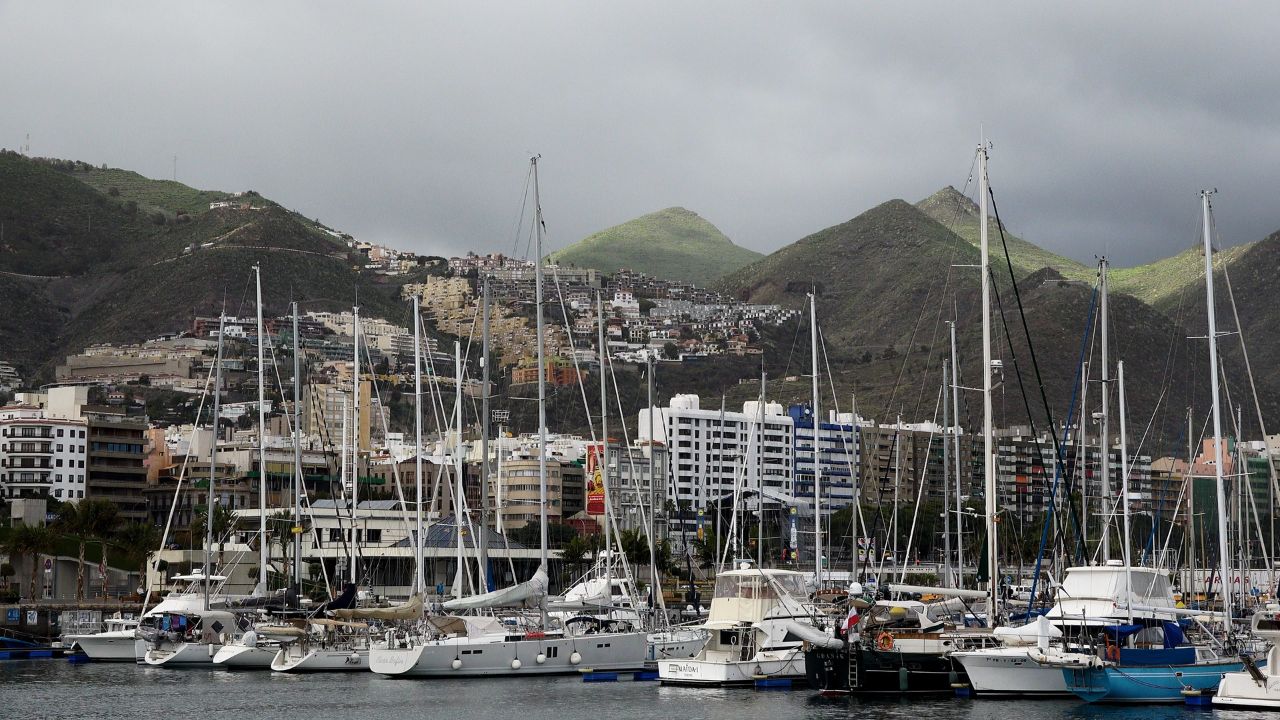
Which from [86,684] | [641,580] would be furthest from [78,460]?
[86,684]

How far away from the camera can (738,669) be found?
51.6 m

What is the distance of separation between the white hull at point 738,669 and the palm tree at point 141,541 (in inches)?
2750

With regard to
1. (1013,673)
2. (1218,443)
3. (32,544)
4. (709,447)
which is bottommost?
(1013,673)

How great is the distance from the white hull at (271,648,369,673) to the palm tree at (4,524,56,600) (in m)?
46.1

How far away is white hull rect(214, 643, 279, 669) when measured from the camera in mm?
65188

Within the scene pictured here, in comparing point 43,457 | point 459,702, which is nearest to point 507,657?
point 459,702

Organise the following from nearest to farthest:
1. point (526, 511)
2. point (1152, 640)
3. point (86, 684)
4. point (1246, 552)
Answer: point (1152, 640), point (86, 684), point (1246, 552), point (526, 511)

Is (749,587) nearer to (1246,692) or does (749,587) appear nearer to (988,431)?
(988,431)

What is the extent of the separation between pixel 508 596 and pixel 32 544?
2127 inches

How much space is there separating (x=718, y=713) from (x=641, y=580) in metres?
58.6

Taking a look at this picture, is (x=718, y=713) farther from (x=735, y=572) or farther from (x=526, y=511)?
(x=526, y=511)

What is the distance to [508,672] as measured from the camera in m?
57.0

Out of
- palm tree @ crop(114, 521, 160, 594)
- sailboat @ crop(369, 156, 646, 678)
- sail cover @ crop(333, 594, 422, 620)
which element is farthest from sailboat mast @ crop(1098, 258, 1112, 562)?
palm tree @ crop(114, 521, 160, 594)

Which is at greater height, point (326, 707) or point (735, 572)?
point (735, 572)
